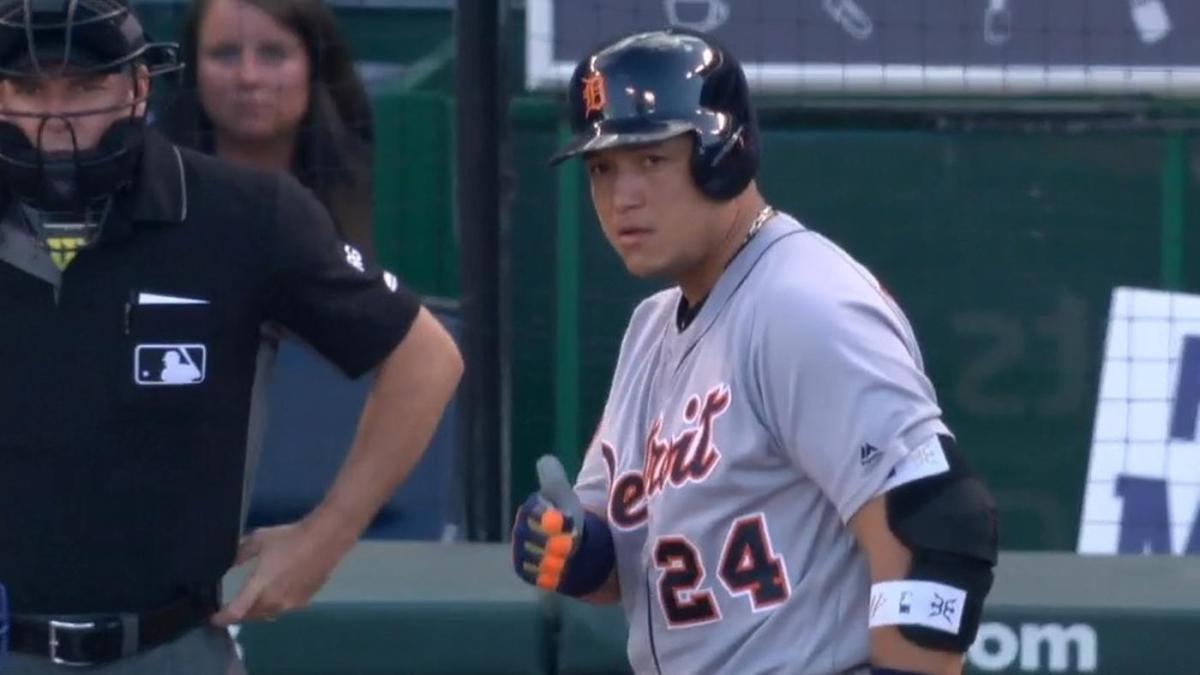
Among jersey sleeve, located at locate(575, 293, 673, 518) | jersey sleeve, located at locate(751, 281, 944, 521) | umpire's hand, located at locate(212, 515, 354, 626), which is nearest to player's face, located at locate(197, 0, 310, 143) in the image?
umpire's hand, located at locate(212, 515, 354, 626)

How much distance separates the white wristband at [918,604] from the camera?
8.66ft

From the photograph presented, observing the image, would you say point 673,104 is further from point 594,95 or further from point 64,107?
point 64,107

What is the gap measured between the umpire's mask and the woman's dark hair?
2.08 meters

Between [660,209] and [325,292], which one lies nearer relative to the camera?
[660,209]

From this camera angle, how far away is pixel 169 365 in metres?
3.13

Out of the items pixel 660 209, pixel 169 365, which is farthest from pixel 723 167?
pixel 169 365

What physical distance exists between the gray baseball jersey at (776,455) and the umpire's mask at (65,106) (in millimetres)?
799

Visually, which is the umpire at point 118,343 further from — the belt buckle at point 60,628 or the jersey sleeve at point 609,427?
the jersey sleeve at point 609,427

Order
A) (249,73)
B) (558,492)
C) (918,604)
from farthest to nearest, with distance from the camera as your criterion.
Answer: (249,73), (558,492), (918,604)

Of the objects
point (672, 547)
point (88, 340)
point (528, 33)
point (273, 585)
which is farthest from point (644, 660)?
point (528, 33)

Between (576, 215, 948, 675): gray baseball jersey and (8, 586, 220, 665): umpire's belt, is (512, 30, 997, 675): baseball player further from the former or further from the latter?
(8, 586, 220, 665): umpire's belt

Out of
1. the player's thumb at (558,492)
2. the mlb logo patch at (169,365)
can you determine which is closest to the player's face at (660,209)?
the player's thumb at (558,492)

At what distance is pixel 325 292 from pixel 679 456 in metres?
0.67

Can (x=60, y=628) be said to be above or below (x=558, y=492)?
below
